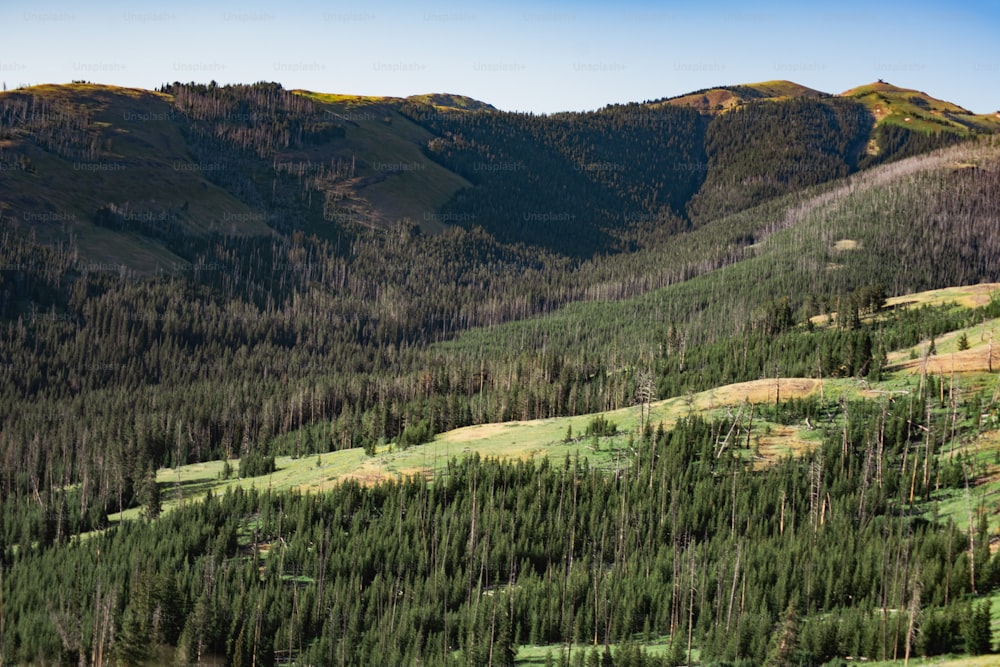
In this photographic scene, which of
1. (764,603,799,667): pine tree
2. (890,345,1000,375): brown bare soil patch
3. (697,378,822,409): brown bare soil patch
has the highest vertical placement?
(890,345,1000,375): brown bare soil patch

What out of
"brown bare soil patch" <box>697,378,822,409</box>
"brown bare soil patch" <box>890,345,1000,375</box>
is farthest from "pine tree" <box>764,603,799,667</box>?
"brown bare soil patch" <box>697,378,822,409</box>

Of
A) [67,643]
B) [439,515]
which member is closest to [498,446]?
[439,515]

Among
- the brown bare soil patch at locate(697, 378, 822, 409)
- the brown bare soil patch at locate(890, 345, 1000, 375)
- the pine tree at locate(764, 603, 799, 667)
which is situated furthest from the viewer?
the brown bare soil patch at locate(697, 378, 822, 409)

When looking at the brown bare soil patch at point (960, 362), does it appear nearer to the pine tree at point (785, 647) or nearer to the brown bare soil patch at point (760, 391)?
the brown bare soil patch at point (760, 391)

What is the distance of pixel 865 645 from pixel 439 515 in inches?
2752

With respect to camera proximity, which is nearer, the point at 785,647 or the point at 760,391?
the point at 785,647

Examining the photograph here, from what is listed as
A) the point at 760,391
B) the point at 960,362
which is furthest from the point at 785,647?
the point at 760,391

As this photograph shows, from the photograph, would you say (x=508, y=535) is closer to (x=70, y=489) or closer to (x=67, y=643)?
(x=67, y=643)

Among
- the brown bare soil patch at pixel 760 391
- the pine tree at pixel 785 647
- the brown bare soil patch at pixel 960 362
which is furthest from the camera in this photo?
the brown bare soil patch at pixel 760 391

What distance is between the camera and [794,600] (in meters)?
101

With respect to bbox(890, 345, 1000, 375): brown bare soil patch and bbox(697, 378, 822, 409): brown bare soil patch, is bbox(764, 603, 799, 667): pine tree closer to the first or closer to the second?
bbox(890, 345, 1000, 375): brown bare soil patch

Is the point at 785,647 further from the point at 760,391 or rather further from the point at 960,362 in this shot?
the point at 760,391

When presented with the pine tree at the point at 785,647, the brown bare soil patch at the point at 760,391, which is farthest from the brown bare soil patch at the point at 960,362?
the pine tree at the point at 785,647

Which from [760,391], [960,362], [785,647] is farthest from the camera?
[760,391]
